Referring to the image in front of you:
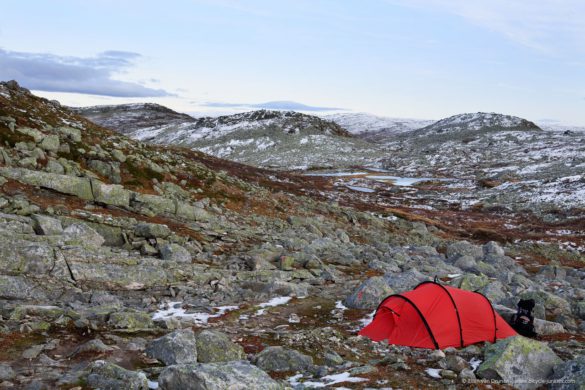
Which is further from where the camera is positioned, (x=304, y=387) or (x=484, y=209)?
(x=484, y=209)

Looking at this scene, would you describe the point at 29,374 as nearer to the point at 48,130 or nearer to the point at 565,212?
the point at 48,130

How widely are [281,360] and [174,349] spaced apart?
260 cm

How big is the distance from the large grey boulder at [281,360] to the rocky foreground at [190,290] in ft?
0.11

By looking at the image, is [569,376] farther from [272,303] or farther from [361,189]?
[361,189]

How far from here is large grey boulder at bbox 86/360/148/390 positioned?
8.68 m

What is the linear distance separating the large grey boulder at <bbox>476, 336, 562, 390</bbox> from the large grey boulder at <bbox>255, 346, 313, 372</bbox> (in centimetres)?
421

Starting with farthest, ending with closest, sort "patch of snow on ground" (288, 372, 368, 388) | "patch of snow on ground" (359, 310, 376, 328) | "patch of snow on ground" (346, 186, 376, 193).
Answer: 1. "patch of snow on ground" (346, 186, 376, 193)
2. "patch of snow on ground" (359, 310, 376, 328)
3. "patch of snow on ground" (288, 372, 368, 388)

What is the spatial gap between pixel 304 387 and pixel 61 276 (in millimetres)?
9556

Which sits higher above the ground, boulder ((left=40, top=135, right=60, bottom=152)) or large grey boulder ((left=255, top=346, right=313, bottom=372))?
boulder ((left=40, top=135, right=60, bottom=152))

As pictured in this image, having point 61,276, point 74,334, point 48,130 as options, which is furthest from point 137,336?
point 48,130

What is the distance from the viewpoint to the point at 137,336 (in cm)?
1194

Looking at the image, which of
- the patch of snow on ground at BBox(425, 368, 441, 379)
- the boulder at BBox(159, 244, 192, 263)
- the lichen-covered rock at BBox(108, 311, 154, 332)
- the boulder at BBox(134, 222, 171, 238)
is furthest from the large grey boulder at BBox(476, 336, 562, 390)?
the boulder at BBox(134, 222, 171, 238)

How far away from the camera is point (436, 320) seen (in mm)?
13383

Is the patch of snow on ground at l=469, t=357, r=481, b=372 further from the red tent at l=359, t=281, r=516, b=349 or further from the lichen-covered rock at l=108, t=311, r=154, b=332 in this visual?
the lichen-covered rock at l=108, t=311, r=154, b=332
